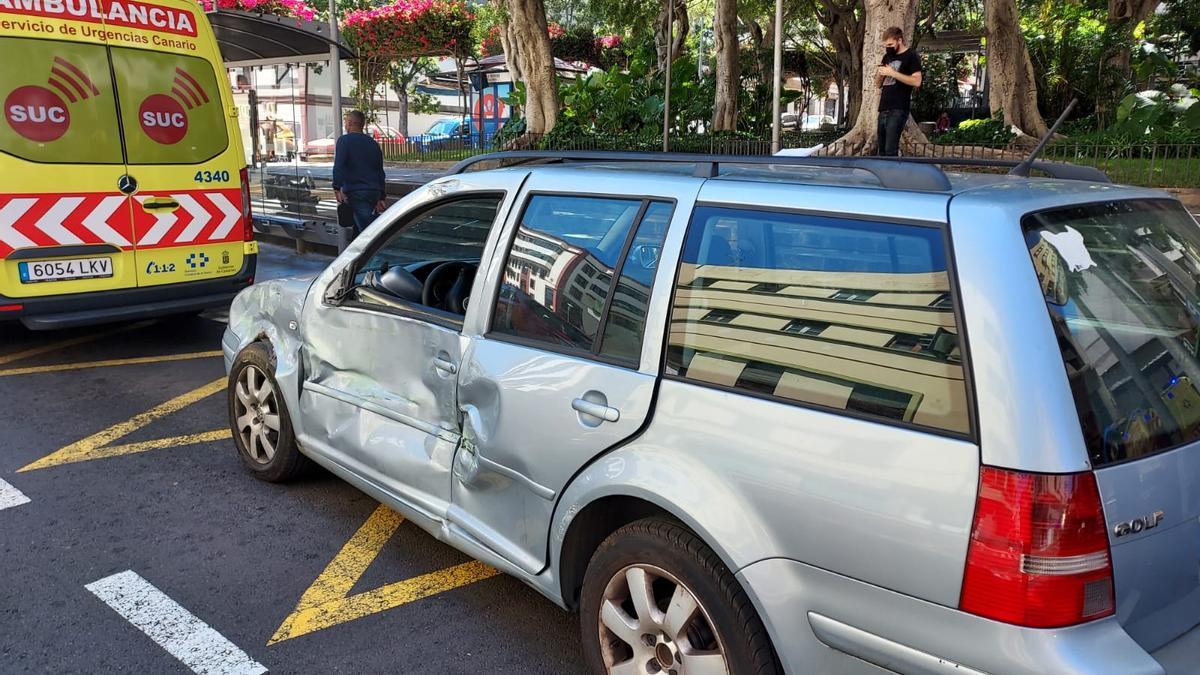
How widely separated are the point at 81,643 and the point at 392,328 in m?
1.46

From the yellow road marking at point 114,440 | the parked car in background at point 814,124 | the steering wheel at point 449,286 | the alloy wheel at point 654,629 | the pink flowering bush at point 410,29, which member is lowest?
the yellow road marking at point 114,440

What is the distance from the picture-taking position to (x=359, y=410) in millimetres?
3572

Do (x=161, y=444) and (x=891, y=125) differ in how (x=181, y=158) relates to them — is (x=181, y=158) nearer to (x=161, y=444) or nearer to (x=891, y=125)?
(x=161, y=444)

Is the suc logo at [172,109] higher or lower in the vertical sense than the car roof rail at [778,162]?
higher

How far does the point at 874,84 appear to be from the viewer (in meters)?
12.2

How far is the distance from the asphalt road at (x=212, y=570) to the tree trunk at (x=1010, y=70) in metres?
17.2

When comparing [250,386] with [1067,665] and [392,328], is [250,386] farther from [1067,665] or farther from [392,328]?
[1067,665]

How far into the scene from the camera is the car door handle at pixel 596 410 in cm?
246

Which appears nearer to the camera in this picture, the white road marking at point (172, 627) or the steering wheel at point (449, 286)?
the white road marking at point (172, 627)

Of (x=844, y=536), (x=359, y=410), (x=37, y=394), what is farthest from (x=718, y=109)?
(x=844, y=536)

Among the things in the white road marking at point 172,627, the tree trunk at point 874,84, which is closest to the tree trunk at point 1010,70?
the tree trunk at point 874,84

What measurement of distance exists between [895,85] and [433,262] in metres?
7.26

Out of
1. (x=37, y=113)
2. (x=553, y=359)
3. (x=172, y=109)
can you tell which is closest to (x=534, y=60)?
(x=172, y=109)

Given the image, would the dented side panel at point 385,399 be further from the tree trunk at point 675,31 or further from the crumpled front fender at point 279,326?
the tree trunk at point 675,31
